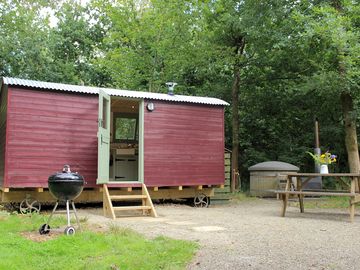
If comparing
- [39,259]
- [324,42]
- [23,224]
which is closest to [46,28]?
[324,42]

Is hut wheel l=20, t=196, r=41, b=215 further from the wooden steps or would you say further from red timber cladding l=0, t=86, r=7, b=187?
the wooden steps

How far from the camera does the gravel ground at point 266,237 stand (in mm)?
3861

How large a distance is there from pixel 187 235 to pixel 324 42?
7.07 m

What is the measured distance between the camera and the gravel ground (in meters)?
3.86

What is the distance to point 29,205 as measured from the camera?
26.6 feet

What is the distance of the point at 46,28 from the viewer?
18.5 metres

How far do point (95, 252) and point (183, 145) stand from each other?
560cm

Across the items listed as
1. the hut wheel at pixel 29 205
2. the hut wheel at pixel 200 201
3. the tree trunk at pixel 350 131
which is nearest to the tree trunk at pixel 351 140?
the tree trunk at pixel 350 131

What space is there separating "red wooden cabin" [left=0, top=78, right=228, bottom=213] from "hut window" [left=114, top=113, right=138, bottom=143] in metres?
0.03

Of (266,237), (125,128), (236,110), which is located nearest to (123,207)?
(266,237)

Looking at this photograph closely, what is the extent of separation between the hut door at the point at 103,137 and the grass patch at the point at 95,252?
277 centimetres

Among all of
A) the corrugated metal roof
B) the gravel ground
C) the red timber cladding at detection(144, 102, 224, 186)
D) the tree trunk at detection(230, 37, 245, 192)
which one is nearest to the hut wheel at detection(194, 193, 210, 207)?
the red timber cladding at detection(144, 102, 224, 186)

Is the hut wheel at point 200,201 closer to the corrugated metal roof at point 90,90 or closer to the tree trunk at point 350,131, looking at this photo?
the corrugated metal roof at point 90,90

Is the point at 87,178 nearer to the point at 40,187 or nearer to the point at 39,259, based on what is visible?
the point at 40,187
